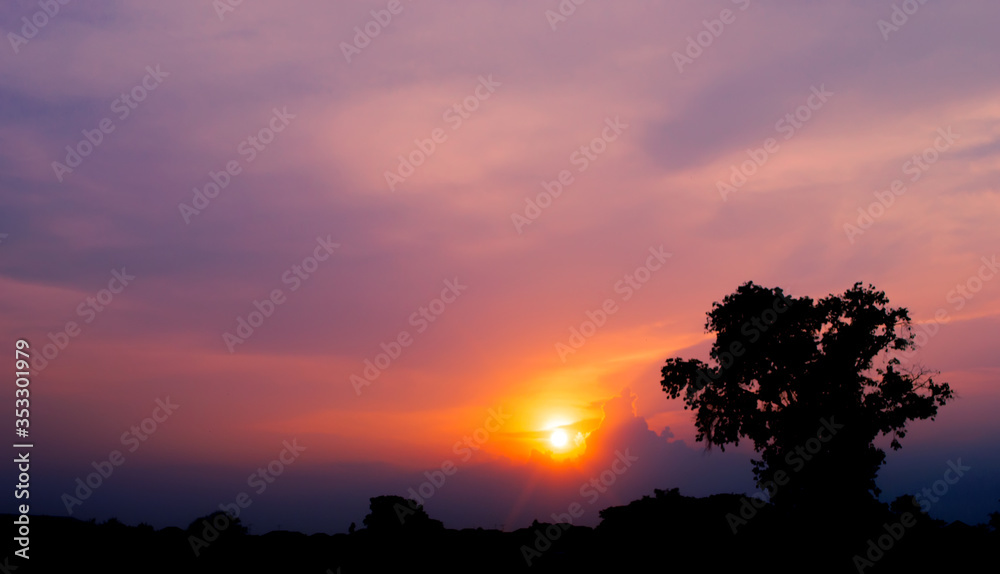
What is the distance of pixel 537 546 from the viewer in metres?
35.0

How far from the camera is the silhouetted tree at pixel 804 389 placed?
4569cm

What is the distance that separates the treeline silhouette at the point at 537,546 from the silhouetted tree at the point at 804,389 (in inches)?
306

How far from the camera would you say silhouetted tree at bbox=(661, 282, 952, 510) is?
45.7 m

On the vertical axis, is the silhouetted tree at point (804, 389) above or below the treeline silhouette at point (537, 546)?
above

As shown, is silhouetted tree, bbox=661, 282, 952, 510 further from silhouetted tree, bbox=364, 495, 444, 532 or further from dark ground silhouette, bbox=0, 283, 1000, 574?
silhouetted tree, bbox=364, 495, 444, 532

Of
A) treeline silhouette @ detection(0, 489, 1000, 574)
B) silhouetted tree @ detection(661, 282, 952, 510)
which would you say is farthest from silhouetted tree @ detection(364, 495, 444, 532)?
silhouetted tree @ detection(661, 282, 952, 510)

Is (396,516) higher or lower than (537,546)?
higher

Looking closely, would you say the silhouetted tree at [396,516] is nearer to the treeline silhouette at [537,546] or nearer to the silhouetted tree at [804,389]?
the treeline silhouette at [537,546]

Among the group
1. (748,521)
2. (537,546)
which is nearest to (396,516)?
(537,546)

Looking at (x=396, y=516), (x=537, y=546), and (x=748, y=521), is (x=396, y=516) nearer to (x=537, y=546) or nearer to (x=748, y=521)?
(x=537, y=546)

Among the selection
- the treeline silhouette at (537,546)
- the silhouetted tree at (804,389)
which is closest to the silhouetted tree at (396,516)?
the treeline silhouette at (537,546)

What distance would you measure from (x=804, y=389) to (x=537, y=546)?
20626 mm

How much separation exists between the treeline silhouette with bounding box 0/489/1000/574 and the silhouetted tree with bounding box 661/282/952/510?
7774 mm

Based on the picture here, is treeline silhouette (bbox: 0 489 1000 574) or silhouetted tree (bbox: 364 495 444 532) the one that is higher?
silhouetted tree (bbox: 364 495 444 532)
